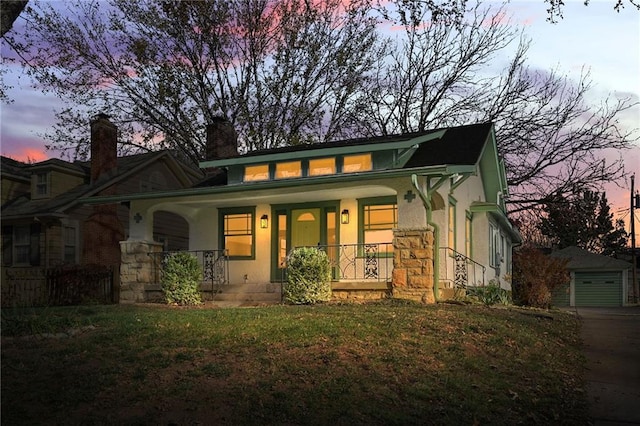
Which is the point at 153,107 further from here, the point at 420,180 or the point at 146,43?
the point at 420,180

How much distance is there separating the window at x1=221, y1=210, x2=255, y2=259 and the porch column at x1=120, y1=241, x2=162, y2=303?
2.17 meters

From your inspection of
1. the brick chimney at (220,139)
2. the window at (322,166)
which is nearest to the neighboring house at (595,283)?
the brick chimney at (220,139)

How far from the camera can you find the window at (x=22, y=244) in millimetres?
21125

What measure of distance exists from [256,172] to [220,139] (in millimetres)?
7476

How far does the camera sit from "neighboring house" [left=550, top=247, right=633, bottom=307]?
3484cm

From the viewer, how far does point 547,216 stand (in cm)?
2852

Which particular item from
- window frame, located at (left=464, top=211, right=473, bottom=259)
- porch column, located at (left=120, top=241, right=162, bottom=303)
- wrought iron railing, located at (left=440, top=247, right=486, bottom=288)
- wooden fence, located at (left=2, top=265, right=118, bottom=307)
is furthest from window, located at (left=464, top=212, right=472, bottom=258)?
wooden fence, located at (left=2, top=265, right=118, bottom=307)

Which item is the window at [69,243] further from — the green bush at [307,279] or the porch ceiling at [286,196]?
the green bush at [307,279]

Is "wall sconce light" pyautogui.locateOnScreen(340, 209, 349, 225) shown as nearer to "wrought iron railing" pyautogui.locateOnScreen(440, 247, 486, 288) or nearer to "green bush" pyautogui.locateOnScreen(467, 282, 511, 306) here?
"wrought iron railing" pyautogui.locateOnScreen(440, 247, 486, 288)

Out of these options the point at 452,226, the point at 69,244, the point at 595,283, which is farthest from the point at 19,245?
the point at 595,283

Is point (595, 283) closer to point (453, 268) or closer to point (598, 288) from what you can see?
point (598, 288)

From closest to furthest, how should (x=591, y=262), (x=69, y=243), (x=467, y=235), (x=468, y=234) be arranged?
(x=467, y=235), (x=468, y=234), (x=69, y=243), (x=591, y=262)

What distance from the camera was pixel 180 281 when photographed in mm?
14266

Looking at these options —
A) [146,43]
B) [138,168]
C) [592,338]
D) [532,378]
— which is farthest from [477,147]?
[146,43]
